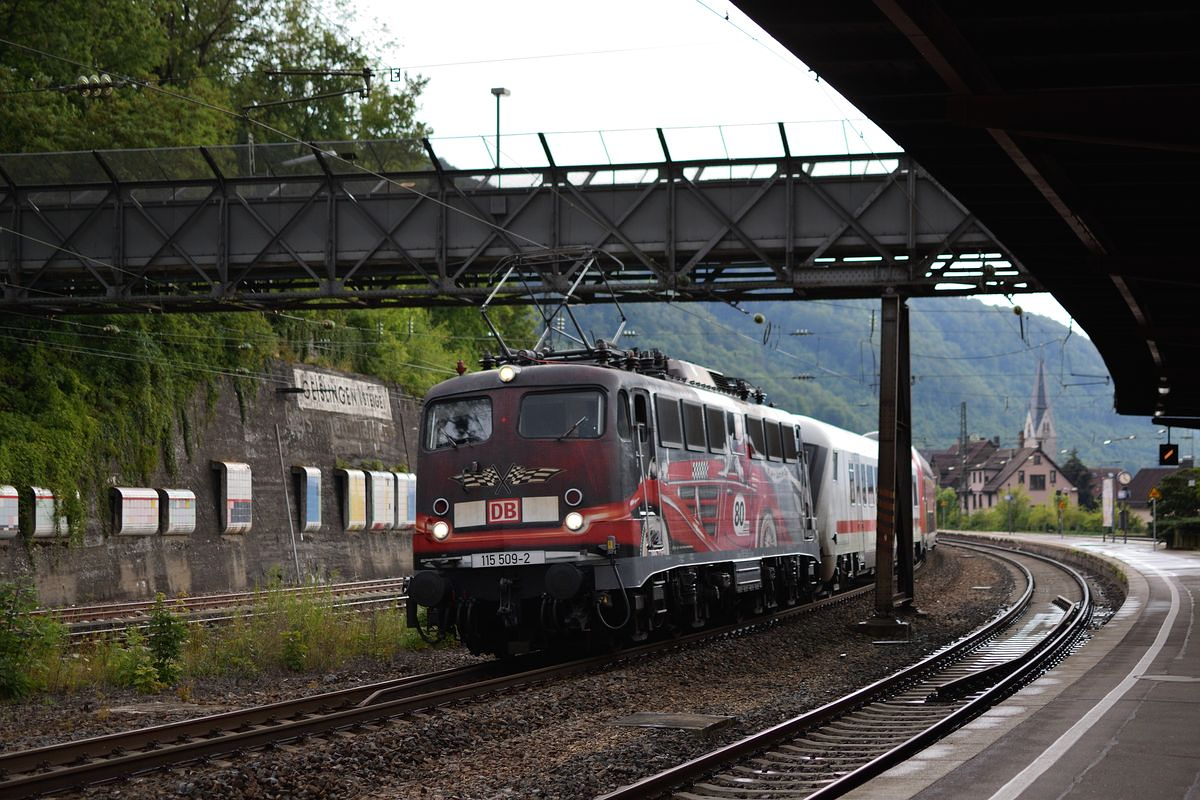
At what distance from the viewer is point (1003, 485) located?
141 m

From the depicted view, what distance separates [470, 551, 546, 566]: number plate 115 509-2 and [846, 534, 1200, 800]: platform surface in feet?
18.9

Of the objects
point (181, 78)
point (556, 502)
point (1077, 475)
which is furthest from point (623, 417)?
point (1077, 475)

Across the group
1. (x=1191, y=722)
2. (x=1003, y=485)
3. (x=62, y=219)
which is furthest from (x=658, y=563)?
(x=1003, y=485)

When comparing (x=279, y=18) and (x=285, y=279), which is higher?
(x=279, y=18)

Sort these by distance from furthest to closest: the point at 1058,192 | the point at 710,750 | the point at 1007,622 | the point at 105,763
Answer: the point at 1007,622, the point at 1058,192, the point at 710,750, the point at 105,763

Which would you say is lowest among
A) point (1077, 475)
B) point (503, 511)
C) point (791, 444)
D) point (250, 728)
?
point (250, 728)

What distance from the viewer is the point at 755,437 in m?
23.4

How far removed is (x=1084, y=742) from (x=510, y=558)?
793 cm

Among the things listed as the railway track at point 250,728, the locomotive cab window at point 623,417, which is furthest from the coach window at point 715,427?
the railway track at point 250,728

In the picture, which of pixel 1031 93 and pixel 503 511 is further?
pixel 503 511

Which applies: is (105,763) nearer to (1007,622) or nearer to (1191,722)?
(1191,722)

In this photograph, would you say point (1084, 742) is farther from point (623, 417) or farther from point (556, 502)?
point (623, 417)

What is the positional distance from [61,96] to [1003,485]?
120m

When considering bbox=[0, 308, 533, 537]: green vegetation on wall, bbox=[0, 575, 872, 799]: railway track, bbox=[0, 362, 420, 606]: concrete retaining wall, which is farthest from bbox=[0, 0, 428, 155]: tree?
bbox=[0, 575, 872, 799]: railway track
